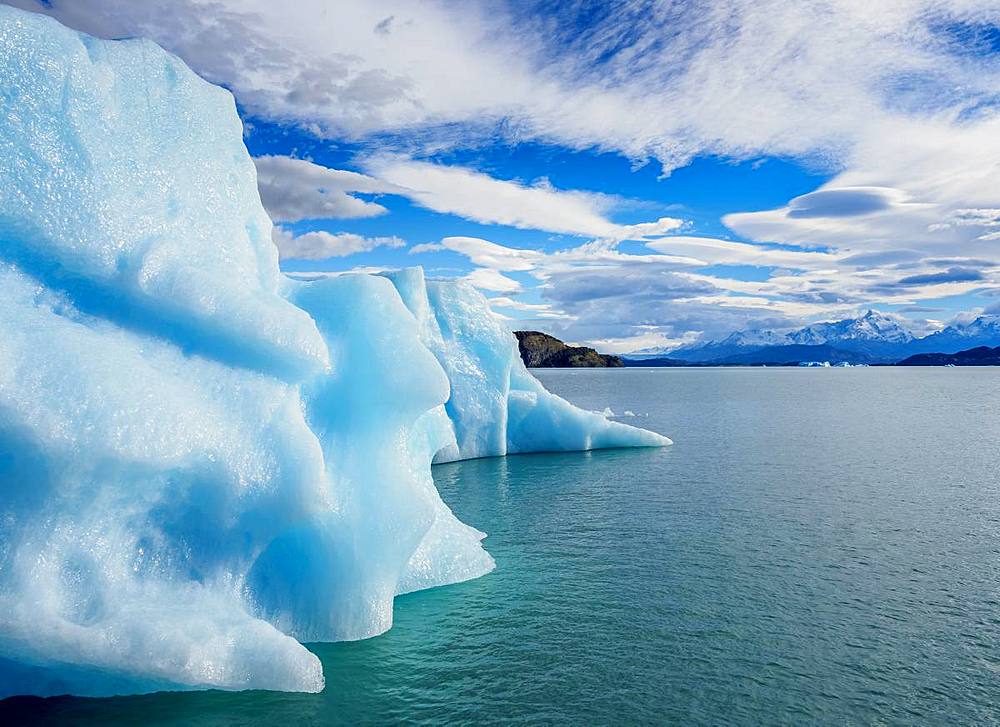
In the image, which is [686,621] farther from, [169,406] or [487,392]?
[487,392]

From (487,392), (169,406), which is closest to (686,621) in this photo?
(169,406)

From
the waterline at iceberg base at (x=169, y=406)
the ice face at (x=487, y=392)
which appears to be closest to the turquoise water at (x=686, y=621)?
the waterline at iceberg base at (x=169, y=406)

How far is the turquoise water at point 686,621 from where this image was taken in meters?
7.97

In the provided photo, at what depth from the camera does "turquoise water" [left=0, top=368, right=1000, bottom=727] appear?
7.97 m

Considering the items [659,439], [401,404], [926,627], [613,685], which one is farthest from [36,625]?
[659,439]

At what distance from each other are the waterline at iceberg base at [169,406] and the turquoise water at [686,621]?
90cm

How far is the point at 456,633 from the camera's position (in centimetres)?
1002

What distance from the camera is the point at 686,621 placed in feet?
34.7

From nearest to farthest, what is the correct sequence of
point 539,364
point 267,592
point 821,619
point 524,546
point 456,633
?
point 267,592 → point 456,633 → point 821,619 → point 524,546 → point 539,364

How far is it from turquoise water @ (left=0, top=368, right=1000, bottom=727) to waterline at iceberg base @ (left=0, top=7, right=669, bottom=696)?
0.90 metres

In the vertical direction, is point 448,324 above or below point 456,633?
above

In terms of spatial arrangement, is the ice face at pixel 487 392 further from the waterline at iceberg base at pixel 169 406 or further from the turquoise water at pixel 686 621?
the waterline at iceberg base at pixel 169 406

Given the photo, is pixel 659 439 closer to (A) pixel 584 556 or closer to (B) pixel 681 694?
(A) pixel 584 556

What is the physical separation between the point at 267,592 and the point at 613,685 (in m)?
4.71
